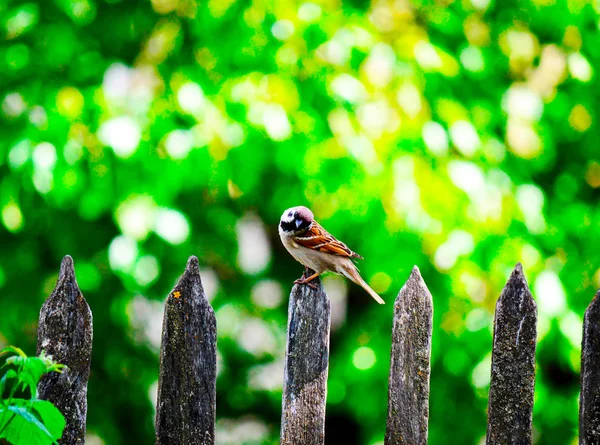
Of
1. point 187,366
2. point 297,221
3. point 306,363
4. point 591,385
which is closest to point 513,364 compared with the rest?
point 591,385

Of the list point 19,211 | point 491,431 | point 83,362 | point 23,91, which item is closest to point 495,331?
point 491,431

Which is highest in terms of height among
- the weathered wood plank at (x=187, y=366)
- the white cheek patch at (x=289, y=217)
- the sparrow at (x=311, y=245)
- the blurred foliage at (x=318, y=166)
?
the blurred foliage at (x=318, y=166)

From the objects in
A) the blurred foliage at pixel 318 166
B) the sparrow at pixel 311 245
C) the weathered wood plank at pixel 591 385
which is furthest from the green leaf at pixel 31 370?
the blurred foliage at pixel 318 166

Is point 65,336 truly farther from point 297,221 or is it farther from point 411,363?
point 297,221

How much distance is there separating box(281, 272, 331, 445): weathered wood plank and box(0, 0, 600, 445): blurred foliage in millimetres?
1697

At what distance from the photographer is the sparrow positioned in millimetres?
3498

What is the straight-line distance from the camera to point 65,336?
225 cm

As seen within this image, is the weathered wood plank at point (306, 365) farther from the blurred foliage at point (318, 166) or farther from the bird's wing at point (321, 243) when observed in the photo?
the blurred foliage at point (318, 166)

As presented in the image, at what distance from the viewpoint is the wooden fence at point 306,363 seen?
7.40 ft

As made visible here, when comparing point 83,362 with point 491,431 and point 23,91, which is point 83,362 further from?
point 23,91

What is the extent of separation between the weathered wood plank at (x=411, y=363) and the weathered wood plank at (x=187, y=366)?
1.83ft

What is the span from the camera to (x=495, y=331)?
2389 millimetres

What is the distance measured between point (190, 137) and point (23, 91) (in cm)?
105

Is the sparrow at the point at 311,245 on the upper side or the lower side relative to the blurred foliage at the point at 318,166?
lower
